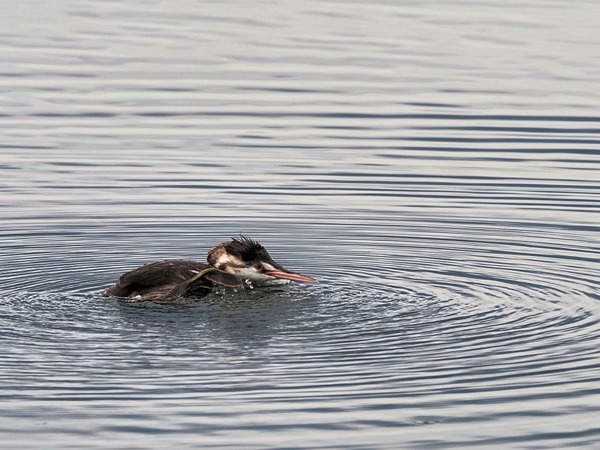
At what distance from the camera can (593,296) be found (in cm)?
1187

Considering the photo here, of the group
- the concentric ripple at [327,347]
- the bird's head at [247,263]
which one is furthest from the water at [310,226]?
the bird's head at [247,263]

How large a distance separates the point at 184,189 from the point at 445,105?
21.7ft

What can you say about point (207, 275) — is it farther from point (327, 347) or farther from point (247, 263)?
point (327, 347)

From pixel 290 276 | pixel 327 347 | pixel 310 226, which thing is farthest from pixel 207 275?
pixel 310 226

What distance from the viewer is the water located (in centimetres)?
906

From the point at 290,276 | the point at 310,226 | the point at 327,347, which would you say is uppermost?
the point at 310,226

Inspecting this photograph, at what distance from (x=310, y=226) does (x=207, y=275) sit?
126 inches

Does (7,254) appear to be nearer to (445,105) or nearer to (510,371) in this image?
(510,371)

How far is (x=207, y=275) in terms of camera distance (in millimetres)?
12062

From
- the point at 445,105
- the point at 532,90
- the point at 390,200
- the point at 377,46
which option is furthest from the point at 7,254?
the point at 377,46

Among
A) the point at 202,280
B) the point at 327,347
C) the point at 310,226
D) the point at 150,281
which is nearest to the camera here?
the point at 327,347

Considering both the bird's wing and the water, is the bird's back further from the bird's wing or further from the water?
the water

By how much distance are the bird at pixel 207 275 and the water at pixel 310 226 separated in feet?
0.57

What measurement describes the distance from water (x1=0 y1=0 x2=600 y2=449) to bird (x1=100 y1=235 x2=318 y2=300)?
17cm
